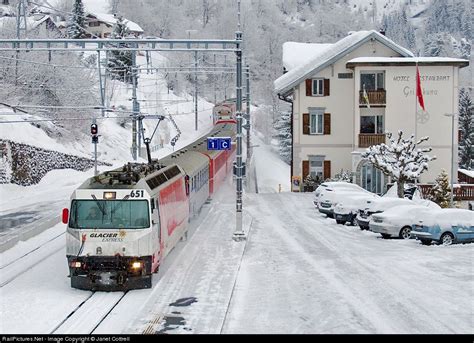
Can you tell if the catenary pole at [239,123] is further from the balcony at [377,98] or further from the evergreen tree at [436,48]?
the evergreen tree at [436,48]

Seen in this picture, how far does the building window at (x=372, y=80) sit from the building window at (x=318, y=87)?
286 centimetres

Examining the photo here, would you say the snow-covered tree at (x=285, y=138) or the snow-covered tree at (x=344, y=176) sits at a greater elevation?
the snow-covered tree at (x=285, y=138)

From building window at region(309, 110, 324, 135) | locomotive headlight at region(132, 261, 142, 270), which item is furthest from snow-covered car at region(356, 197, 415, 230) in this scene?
building window at region(309, 110, 324, 135)

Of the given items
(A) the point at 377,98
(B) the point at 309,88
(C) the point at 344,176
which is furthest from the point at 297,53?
(C) the point at 344,176

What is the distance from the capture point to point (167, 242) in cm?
2027

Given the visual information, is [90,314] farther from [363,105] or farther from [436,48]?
[436,48]

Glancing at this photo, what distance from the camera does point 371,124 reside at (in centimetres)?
4894

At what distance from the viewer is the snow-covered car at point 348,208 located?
31766 millimetres

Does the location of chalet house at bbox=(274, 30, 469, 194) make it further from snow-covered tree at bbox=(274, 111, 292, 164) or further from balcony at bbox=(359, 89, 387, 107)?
snow-covered tree at bbox=(274, 111, 292, 164)

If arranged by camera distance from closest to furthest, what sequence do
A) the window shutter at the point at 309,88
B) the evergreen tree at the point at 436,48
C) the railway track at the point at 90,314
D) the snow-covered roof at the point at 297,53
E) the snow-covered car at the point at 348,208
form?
the railway track at the point at 90,314 < the snow-covered car at the point at 348,208 < the window shutter at the point at 309,88 < the snow-covered roof at the point at 297,53 < the evergreen tree at the point at 436,48

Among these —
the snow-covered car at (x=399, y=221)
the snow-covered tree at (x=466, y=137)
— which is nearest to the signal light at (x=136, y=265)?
the snow-covered car at (x=399, y=221)

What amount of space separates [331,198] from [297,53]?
27.3 m
